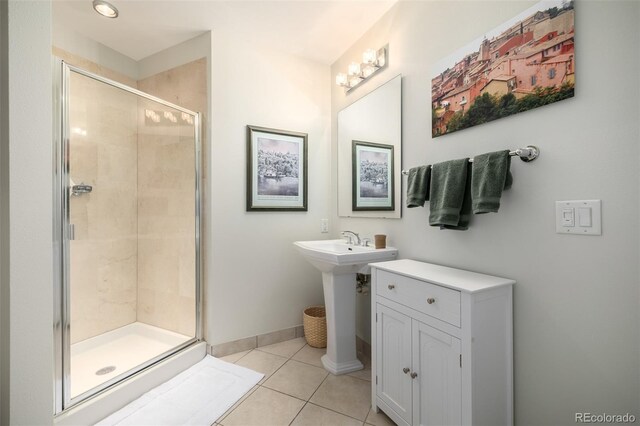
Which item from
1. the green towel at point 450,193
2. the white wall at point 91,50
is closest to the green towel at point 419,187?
the green towel at point 450,193

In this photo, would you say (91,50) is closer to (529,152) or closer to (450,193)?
(450,193)

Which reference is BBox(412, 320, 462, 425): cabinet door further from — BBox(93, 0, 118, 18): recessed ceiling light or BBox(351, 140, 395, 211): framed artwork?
BBox(93, 0, 118, 18): recessed ceiling light

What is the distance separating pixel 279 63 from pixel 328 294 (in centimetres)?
203

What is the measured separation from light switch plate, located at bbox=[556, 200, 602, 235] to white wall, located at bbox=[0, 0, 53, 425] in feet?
6.61

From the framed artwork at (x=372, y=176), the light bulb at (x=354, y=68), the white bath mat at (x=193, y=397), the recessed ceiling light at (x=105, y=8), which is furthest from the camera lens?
the light bulb at (x=354, y=68)

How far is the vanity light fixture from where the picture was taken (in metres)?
2.09

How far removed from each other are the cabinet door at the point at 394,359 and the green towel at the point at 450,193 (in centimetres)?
53

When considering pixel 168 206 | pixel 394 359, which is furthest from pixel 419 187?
pixel 168 206

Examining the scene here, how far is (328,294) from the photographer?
2057mm

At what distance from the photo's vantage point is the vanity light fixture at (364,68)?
2090 millimetres

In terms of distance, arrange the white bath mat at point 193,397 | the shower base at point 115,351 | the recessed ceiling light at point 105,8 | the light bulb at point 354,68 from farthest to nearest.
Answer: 1. the light bulb at point 354,68
2. the recessed ceiling light at point 105,8
3. the shower base at point 115,351
4. the white bath mat at point 193,397

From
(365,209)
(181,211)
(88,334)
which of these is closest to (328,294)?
(365,209)

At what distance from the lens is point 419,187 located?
1.61 m

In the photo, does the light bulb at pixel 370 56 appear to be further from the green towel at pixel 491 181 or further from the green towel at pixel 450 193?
the green towel at pixel 491 181
